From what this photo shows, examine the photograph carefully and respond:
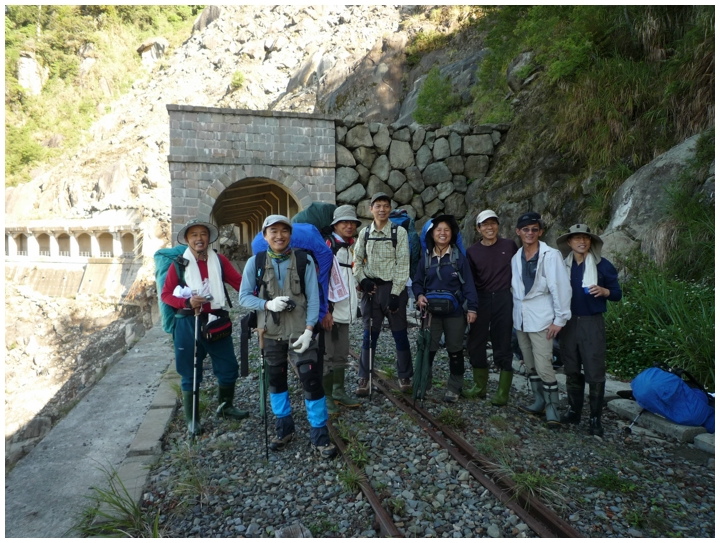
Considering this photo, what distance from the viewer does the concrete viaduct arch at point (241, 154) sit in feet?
35.8

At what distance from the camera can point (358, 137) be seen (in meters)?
12.1

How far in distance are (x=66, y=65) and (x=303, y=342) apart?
76467 mm

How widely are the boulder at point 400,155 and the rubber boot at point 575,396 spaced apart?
9376 millimetres

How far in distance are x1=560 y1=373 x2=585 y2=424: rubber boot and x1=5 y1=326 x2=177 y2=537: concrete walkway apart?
366cm

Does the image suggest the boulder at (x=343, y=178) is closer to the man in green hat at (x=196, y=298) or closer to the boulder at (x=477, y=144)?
the boulder at (x=477, y=144)

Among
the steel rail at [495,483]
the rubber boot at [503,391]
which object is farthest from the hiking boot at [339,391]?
the rubber boot at [503,391]

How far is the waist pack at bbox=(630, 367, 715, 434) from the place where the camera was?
378cm

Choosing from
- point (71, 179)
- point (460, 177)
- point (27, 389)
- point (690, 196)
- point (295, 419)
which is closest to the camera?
point (295, 419)

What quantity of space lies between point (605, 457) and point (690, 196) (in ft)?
15.7

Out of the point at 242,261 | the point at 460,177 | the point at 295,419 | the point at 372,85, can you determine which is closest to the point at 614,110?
the point at 460,177

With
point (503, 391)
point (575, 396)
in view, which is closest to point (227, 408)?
point (503, 391)

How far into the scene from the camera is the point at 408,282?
4562 millimetres

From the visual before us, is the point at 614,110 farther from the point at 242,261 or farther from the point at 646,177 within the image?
the point at 242,261

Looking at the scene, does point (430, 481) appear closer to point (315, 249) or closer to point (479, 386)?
point (479, 386)
